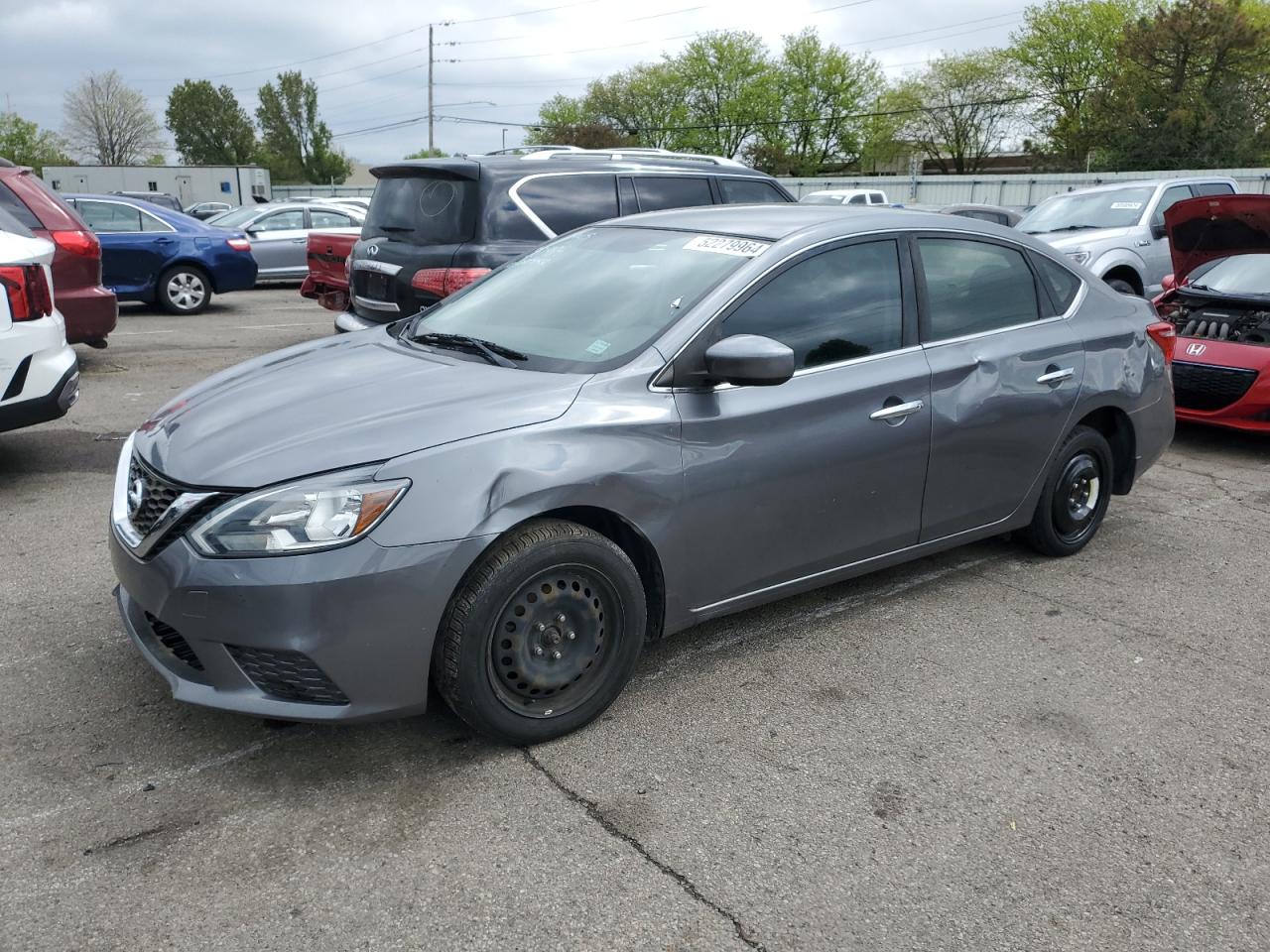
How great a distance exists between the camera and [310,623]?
2855 mm

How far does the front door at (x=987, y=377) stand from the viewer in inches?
167

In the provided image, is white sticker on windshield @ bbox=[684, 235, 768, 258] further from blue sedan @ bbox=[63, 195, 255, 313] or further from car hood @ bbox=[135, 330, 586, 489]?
blue sedan @ bbox=[63, 195, 255, 313]

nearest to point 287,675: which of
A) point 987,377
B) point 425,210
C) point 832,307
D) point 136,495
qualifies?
point 136,495

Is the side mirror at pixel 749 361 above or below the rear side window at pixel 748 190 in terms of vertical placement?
below

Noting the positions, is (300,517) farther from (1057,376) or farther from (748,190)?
(748,190)

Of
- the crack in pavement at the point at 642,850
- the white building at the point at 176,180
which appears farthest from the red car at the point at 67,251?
the white building at the point at 176,180

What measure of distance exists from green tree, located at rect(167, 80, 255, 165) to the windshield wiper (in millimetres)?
104073

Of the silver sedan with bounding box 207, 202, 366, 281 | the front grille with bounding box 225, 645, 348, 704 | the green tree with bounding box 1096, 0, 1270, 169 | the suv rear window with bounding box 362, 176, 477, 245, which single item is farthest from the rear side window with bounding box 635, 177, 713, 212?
the green tree with bounding box 1096, 0, 1270, 169

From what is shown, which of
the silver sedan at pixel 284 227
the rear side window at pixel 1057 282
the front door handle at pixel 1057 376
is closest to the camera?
the front door handle at pixel 1057 376

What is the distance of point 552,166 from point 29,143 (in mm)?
104090

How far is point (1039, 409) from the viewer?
181 inches

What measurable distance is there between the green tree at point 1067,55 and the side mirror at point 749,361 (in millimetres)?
68448

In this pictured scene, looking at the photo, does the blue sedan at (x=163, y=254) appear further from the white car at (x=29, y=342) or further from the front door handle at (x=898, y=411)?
the front door handle at (x=898, y=411)

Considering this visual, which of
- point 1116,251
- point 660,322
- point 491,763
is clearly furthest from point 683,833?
point 1116,251
